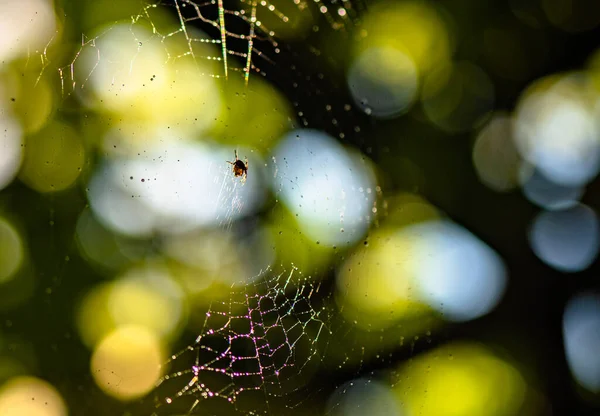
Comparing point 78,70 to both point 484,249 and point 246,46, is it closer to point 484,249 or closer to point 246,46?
point 246,46

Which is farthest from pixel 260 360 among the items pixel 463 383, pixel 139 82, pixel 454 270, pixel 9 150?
pixel 463 383

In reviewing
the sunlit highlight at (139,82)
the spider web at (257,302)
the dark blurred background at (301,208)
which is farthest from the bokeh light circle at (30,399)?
the sunlit highlight at (139,82)

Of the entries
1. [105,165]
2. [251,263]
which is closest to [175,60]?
[105,165]

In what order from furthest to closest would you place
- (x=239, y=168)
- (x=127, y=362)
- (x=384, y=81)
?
(x=384, y=81), (x=127, y=362), (x=239, y=168)

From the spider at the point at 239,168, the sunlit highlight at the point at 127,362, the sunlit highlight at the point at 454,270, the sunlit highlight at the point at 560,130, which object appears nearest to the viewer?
the spider at the point at 239,168

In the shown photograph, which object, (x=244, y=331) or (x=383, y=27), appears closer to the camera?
(x=244, y=331)

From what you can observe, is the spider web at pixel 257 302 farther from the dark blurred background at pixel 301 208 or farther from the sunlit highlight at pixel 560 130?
the sunlit highlight at pixel 560 130

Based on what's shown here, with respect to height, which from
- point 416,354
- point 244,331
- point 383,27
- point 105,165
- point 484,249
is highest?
point 383,27

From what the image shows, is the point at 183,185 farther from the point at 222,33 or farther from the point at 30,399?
the point at 30,399
